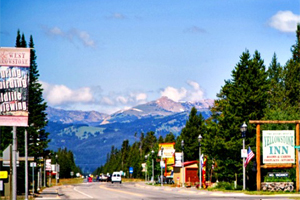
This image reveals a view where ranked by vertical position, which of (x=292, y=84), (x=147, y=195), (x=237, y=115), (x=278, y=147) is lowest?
(x=147, y=195)

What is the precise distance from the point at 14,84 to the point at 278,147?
27477 mm

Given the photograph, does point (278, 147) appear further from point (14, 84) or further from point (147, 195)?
point (14, 84)

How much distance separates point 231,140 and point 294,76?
4050 centimetres

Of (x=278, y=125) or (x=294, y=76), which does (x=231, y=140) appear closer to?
(x=278, y=125)

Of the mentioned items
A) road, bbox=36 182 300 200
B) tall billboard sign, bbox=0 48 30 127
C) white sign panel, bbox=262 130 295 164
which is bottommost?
road, bbox=36 182 300 200

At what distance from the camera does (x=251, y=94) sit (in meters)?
56.6

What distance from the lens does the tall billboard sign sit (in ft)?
87.4

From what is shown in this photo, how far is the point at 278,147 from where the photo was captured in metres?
48.1

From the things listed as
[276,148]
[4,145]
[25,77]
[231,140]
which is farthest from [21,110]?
[231,140]

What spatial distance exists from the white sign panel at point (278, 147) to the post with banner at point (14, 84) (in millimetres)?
25869

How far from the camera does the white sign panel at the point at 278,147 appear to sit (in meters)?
48.1

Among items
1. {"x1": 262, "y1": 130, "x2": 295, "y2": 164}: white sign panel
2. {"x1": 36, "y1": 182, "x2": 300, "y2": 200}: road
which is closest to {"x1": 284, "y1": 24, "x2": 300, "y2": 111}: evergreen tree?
{"x1": 36, "y1": 182, "x2": 300, "y2": 200}: road

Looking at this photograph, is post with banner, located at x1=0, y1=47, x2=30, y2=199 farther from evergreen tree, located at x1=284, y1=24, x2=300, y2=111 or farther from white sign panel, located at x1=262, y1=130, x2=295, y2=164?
evergreen tree, located at x1=284, y1=24, x2=300, y2=111

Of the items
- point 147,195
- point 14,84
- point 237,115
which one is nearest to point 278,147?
point 237,115
